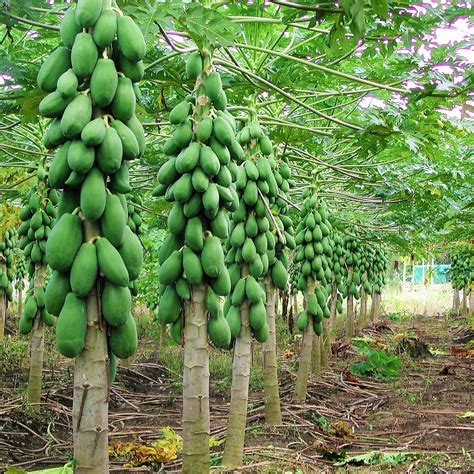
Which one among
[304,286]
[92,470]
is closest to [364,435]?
[304,286]

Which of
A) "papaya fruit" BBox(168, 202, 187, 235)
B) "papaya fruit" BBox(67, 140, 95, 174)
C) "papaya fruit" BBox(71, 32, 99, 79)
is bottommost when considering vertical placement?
"papaya fruit" BBox(168, 202, 187, 235)

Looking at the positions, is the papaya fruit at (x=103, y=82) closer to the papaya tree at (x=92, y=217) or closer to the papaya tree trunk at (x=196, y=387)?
the papaya tree at (x=92, y=217)

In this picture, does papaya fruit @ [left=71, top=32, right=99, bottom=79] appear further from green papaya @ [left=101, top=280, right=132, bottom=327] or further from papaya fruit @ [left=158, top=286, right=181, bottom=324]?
papaya fruit @ [left=158, top=286, right=181, bottom=324]

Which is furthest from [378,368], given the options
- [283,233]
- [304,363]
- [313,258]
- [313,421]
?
[283,233]

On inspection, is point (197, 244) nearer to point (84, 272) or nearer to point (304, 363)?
point (84, 272)

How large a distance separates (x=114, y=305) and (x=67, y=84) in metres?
0.74

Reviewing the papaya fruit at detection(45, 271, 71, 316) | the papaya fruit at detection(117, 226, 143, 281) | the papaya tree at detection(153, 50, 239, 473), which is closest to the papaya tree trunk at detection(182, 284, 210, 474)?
the papaya tree at detection(153, 50, 239, 473)

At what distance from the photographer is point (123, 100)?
214 centimetres

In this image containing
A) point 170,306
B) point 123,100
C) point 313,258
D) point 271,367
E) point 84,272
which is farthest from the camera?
point 313,258

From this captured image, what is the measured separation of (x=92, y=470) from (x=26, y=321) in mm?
3847

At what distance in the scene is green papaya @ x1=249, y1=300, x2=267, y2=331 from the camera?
4.08 meters

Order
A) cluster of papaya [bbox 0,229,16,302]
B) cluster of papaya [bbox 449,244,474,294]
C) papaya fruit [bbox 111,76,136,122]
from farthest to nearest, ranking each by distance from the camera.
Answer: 1. cluster of papaya [bbox 449,244,474,294]
2. cluster of papaya [bbox 0,229,16,302]
3. papaya fruit [bbox 111,76,136,122]

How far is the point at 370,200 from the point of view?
25.6ft

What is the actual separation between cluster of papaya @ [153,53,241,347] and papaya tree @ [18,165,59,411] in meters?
2.49
